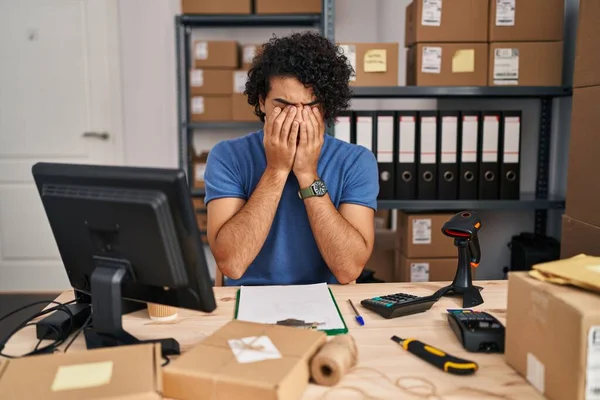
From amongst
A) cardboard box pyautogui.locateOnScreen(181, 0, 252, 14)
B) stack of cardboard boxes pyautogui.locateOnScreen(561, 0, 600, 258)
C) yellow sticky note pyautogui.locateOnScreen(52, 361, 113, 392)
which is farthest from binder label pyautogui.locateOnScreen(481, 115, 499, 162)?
yellow sticky note pyautogui.locateOnScreen(52, 361, 113, 392)

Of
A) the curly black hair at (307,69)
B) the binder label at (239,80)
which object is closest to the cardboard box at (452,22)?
the curly black hair at (307,69)

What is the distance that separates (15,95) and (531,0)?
2.89 metres

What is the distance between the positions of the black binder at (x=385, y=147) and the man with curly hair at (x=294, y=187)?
572 mm

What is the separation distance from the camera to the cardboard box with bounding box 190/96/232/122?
121 inches

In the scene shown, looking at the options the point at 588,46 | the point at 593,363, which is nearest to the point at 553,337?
the point at 593,363

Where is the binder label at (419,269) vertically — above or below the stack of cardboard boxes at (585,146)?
below

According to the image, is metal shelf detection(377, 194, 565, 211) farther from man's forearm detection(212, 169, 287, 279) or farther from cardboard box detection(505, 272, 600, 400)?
cardboard box detection(505, 272, 600, 400)

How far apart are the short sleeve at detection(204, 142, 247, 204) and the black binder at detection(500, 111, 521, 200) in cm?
115

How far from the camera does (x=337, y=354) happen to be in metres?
0.75

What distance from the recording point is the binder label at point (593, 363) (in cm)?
63

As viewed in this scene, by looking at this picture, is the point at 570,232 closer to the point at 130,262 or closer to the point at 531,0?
the point at 531,0

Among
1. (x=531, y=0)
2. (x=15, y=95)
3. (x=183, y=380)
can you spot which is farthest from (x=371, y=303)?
(x=15, y=95)

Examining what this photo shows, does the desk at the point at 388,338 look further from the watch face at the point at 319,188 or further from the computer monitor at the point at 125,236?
the watch face at the point at 319,188

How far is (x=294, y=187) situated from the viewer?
1.45 m
